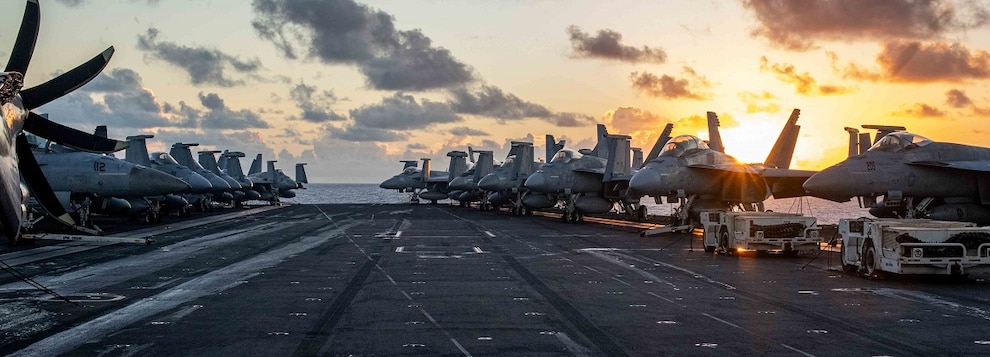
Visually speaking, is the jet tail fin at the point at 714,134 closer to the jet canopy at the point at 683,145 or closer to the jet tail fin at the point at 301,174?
the jet canopy at the point at 683,145

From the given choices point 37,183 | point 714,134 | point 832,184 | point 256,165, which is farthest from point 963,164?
point 256,165

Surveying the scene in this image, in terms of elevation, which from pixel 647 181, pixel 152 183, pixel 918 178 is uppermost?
pixel 918 178

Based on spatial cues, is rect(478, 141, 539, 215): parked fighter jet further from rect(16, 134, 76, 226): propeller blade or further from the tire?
rect(16, 134, 76, 226): propeller blade

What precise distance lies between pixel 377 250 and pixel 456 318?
589 inches

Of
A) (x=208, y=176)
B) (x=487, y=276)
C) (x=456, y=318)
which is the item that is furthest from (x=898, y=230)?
(x=208, y=176)

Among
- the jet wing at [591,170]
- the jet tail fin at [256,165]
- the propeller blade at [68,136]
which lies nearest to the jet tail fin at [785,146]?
the jet wing at [591,170]

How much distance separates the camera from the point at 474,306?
577 inches

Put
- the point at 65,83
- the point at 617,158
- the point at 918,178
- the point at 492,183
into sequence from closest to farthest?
the point at 65,83 < the point at 918,178 < the point at 617,158 < the point at 492,183

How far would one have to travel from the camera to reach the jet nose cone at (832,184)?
89.2 feet

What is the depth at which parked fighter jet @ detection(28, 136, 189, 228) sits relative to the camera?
3609 centimetres

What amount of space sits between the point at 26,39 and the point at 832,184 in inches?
900

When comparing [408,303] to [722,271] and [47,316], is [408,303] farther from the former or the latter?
[722,271]

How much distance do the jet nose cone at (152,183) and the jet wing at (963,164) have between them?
30430 millimetres

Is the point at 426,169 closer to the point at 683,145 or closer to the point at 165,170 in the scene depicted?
the point at 165,170
